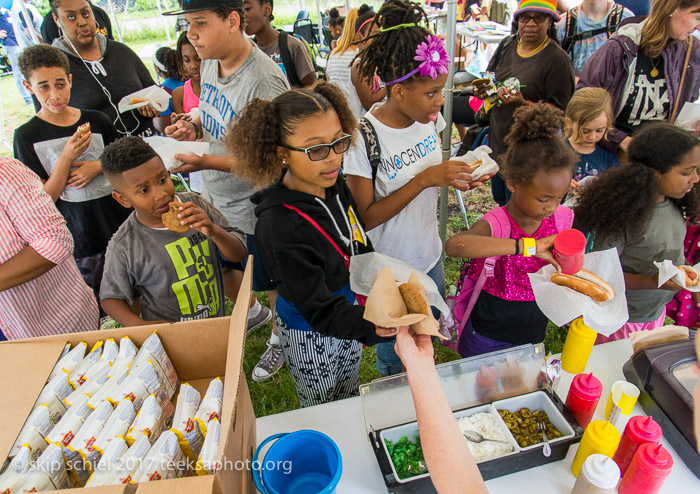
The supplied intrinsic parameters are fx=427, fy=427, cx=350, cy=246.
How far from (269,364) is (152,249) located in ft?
4.18

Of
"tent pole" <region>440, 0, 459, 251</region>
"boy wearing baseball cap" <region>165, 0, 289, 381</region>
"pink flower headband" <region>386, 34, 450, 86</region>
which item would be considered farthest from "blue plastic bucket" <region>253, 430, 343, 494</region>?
"tent pole" <region>440, 0, 459, 251</region>

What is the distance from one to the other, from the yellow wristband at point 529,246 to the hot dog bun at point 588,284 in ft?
0.60

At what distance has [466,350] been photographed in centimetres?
228

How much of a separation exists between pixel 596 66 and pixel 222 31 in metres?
2.49

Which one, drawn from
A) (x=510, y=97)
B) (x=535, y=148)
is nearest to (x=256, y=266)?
(x=535, y=148)

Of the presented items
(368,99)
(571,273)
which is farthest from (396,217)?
(368,99)

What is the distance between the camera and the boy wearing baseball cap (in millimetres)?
2027

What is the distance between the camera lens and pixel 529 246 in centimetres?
179

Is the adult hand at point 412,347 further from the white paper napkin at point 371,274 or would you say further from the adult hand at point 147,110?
the adult hand at point 147,110

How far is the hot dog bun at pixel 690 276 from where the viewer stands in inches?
71.0

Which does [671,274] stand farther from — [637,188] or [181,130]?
[181,130]

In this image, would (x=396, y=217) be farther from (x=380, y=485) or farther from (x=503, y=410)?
(x=380, y=485)

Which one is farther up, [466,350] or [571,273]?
[571,273]

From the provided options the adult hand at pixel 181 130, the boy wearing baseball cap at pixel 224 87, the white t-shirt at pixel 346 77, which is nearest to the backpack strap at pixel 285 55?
the white t-shirt at pixel 346 77
